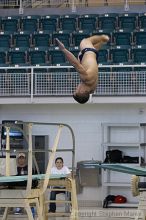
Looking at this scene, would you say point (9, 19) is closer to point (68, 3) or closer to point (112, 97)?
point (68, 3)

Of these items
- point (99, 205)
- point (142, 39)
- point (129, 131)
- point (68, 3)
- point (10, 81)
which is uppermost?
point (68, 3)

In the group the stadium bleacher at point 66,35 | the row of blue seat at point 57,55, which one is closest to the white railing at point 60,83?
the row of blue seat at point 57,55

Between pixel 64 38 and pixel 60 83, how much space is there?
9.29 feet

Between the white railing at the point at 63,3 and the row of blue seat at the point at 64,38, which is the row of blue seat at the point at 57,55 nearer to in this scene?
the row of blue seat at the point at 64,38

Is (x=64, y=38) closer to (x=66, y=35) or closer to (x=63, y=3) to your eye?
(x=66, y=35)

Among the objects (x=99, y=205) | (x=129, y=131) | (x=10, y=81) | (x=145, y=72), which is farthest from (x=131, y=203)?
(x=10, y=81)

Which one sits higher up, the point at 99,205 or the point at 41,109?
the point at 41,109

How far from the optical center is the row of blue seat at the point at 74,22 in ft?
61.0

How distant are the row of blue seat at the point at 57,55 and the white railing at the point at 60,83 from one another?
130cm

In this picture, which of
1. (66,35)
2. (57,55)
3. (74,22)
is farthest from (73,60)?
(74,22)

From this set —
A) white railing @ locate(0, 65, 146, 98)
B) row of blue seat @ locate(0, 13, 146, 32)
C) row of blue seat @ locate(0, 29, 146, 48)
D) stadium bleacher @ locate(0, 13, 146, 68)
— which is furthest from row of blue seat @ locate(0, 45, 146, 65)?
row of blue seat @ locate(0, 13, 146, 32)

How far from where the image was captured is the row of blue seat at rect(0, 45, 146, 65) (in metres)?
17.0

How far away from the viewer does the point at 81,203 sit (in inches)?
608

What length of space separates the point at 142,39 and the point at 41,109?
3635 millimetres
